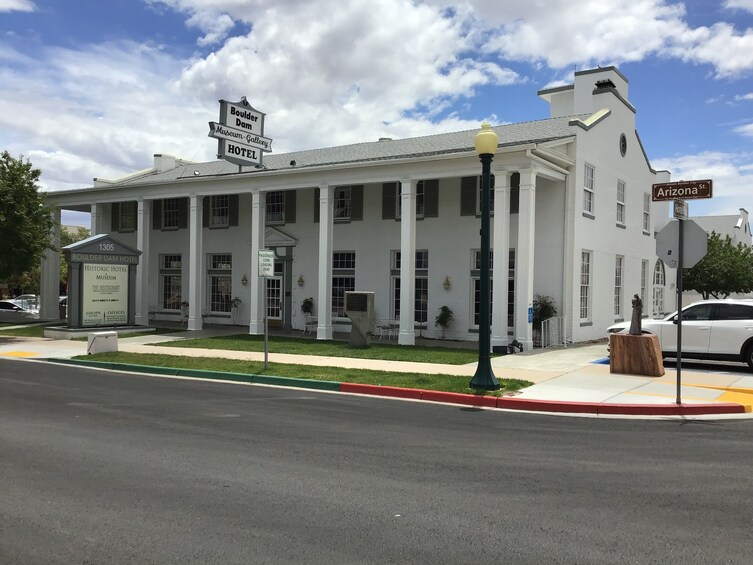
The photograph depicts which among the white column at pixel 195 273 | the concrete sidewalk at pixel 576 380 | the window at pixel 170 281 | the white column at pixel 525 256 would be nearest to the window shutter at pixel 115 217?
the window at pixel 170 281

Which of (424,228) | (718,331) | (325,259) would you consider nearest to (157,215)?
(325,259)

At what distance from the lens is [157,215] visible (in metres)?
28.6

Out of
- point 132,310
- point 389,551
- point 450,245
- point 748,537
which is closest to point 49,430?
point 389,551

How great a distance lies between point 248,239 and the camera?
2588cm

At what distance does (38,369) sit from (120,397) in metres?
5.13

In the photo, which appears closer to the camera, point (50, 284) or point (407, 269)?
point (407, 269)

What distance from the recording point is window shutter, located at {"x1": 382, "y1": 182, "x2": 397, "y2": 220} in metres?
22.1

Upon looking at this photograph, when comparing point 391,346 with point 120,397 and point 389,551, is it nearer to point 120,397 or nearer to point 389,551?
point 120,397

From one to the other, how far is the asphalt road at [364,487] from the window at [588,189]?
484 inches

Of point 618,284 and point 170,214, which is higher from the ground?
point 170,214

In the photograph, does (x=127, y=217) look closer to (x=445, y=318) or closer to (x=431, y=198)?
(x=431, y=198)

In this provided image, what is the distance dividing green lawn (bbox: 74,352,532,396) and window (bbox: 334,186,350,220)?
950cm

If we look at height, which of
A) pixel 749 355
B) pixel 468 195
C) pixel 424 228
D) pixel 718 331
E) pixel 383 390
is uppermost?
pixel 468 195

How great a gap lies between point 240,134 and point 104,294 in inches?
302
